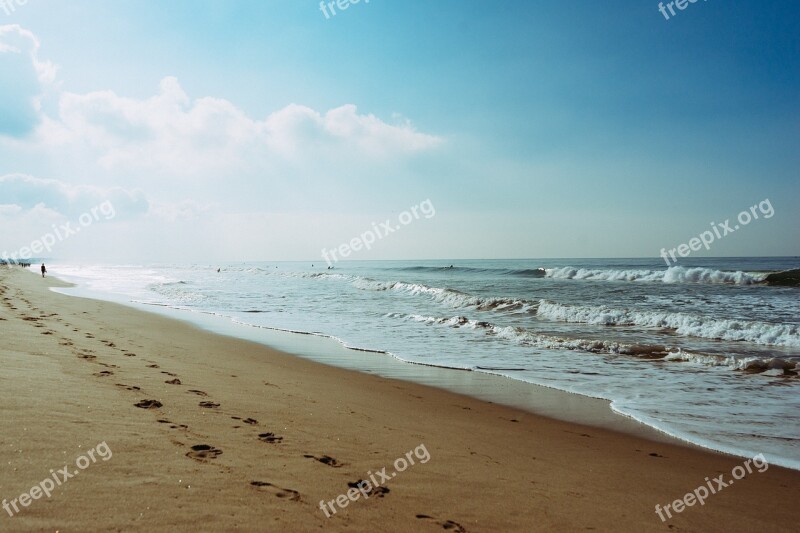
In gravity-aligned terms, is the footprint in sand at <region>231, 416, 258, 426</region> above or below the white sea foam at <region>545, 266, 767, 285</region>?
below

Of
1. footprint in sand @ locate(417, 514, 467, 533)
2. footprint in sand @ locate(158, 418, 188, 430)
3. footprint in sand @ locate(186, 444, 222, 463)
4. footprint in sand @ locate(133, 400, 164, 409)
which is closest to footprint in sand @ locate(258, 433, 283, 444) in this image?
footprint in sand @ locate(186, 444, 222, 463)

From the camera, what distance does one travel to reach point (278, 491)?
11.5 ft

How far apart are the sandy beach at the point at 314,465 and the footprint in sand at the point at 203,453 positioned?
26mm

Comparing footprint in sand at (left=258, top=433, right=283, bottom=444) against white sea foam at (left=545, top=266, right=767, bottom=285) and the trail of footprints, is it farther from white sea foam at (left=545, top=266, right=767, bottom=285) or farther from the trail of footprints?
white sea foam at (left=545, top=266, right=767, bottom=285)

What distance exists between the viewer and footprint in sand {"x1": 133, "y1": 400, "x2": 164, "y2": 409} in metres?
5.19

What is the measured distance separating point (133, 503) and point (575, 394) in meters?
7.65

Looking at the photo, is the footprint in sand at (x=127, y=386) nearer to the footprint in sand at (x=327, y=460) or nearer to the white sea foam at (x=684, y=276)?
the footprint in sand at (x=327, y=460)

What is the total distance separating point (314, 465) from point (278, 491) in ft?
2.21

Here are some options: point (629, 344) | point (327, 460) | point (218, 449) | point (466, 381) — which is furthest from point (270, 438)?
point (629, 344)

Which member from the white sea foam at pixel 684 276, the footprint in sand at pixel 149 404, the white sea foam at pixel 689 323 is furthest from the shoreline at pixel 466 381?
the white sea foam at pixel 684 276

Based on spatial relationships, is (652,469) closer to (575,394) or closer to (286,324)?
(575,394)

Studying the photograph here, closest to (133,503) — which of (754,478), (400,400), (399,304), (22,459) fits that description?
(22,459)

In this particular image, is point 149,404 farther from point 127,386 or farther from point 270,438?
point 270,438

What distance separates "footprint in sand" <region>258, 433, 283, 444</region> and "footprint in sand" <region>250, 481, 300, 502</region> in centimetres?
105
